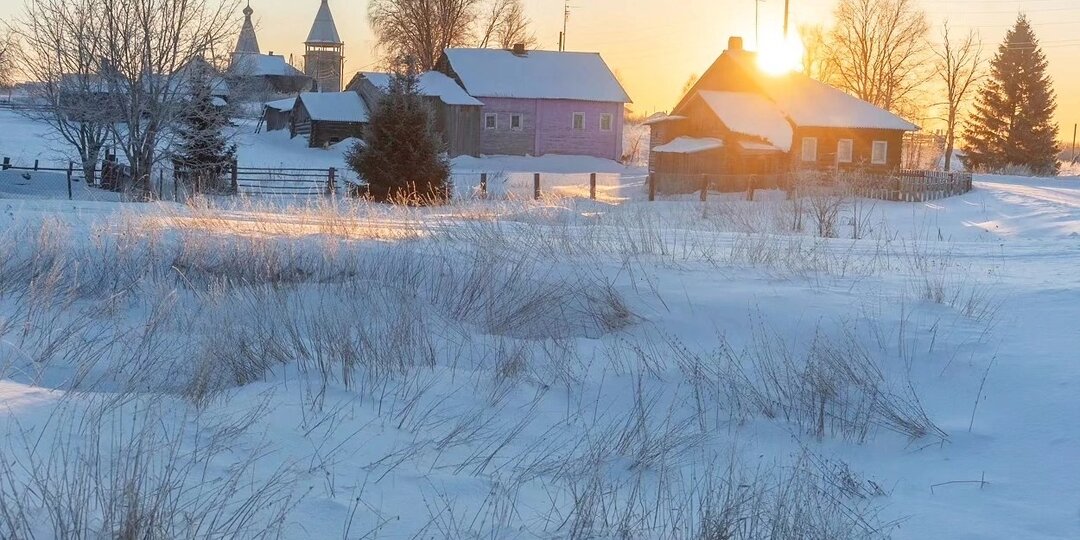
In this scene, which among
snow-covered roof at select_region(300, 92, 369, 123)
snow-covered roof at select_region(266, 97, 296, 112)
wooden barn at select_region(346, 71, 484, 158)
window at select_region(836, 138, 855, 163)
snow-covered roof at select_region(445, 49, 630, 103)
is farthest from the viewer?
snow-covered roof at select_region(266, 97, 296, 112)

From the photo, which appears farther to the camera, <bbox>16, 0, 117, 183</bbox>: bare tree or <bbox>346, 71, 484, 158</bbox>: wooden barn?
<bbox>346, 71, 484, 158</bbox>: wooden barn

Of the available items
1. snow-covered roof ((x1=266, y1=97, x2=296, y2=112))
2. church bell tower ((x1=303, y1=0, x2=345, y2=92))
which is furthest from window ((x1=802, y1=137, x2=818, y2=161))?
church bell tower ((x1=303, y1=0, x2=345, y2=92))

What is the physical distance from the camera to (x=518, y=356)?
738 centimetres

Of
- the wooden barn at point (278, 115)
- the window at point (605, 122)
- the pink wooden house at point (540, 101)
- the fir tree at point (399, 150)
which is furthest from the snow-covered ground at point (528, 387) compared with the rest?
the wooden barn at point (278, 115)

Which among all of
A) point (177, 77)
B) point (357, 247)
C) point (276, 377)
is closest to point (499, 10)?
point (177, 77)

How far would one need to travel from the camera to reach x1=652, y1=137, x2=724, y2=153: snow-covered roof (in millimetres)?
39062

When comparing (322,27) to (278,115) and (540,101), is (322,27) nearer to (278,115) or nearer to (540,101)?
(278,115)

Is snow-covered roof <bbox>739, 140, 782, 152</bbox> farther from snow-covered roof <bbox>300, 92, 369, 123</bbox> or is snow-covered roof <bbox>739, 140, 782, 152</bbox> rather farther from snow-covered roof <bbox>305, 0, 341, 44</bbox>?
snow-covered roof <bbox>305, 0, 341, 44</bbox>

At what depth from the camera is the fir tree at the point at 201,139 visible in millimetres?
25531

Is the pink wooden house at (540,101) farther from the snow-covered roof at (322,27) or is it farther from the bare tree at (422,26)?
the snow-covered roof at (322,27)

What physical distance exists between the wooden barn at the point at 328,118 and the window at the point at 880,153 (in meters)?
24.6

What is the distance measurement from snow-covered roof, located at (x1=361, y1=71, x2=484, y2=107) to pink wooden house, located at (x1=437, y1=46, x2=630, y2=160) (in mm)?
662

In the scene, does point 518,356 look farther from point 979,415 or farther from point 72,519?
point 72,519

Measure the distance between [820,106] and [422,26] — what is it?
102 feet
